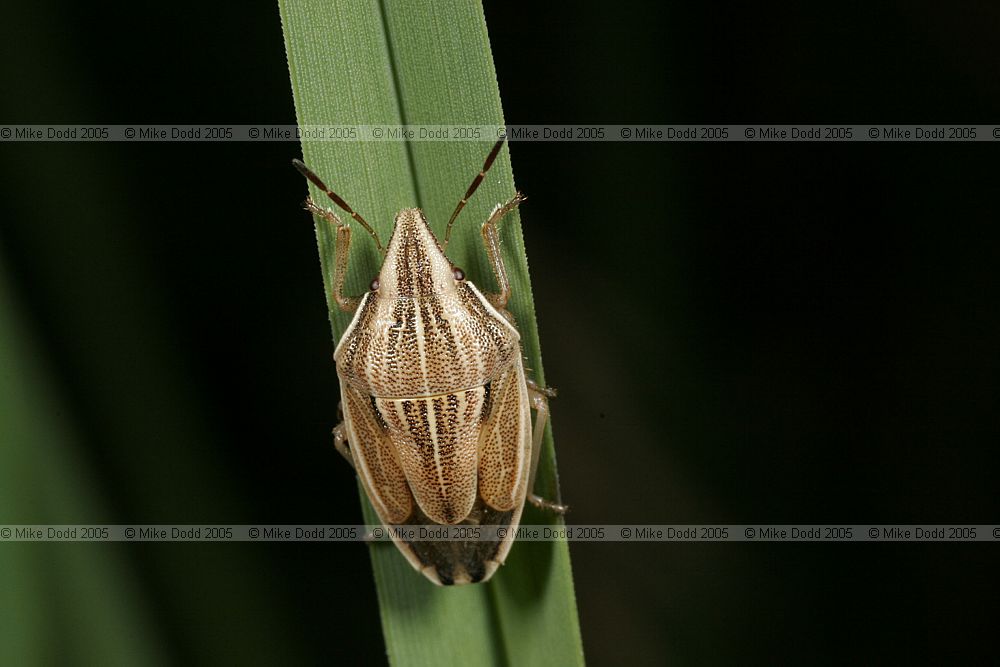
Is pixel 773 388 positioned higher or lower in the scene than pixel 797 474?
higher

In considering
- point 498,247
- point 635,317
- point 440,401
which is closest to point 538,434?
point 440,401

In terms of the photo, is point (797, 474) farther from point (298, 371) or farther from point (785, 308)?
point (298, 371)

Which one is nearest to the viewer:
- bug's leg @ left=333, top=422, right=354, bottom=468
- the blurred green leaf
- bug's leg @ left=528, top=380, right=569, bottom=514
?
the blurred green leaf

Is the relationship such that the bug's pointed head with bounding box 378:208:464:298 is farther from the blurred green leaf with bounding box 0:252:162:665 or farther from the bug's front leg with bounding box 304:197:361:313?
the blurred green leaf with bounding box 0:252:162:665

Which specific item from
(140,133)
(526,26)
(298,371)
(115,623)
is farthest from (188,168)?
(115,623)

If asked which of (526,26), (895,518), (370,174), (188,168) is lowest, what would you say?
(895,518)

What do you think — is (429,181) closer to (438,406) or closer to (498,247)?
(498,247)

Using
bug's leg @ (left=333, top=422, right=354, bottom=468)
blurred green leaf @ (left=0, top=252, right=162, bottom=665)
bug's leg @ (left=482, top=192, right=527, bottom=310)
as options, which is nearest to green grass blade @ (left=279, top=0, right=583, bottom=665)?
bug's leg @ (left=482, top=192, right=527, bottom=310)

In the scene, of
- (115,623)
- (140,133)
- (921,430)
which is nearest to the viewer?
(115,623)
